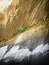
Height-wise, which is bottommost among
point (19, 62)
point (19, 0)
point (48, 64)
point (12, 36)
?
point (48, 64)

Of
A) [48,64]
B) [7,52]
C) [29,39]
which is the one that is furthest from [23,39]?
→ [48,64]

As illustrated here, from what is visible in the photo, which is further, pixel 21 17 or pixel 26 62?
pixel 21 17

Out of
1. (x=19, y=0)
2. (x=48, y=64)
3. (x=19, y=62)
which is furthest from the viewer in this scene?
(x=19, y=0)

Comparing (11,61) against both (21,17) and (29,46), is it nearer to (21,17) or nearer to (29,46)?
(29,46)

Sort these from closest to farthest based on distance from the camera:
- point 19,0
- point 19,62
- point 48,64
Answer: point 48,64 → point 19,62 → point 19,0

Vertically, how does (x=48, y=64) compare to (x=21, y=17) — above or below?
below

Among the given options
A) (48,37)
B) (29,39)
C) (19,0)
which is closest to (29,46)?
(29,39)
